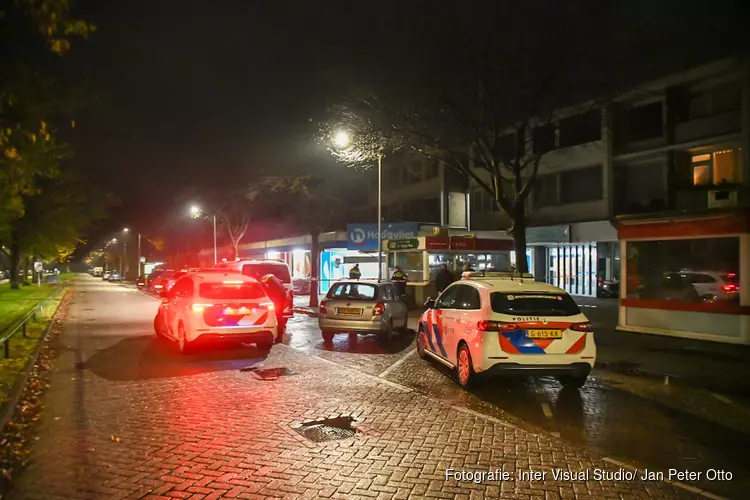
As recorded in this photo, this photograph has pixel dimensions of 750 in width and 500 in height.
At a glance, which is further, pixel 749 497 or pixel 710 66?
pixel 710 66

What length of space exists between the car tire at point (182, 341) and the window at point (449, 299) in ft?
15.7

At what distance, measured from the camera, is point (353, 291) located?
561 inches

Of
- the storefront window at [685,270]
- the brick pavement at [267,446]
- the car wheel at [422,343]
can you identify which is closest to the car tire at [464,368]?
the brick pavement at [267,446]

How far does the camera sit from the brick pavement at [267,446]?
507 centimetres

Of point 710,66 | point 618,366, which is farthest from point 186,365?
point 710,66

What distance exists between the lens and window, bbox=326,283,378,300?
547 inches

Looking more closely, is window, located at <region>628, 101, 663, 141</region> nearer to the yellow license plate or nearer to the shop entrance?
the shop entrance

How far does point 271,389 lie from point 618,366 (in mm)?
6288

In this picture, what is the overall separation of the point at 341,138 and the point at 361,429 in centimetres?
1143

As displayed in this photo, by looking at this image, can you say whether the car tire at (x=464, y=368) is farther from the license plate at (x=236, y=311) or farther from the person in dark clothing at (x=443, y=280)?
the person in dark clothing at (x=443, y=280)

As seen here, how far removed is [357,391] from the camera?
8.94 metres

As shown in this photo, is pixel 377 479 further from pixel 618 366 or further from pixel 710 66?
pixel 710 66

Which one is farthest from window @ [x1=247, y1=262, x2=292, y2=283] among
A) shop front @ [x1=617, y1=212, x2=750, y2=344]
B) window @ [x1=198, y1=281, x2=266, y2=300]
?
shop front @ [x1=617, y1=212, x2=750, y2=344]

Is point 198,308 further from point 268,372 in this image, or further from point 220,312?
point 268,372
